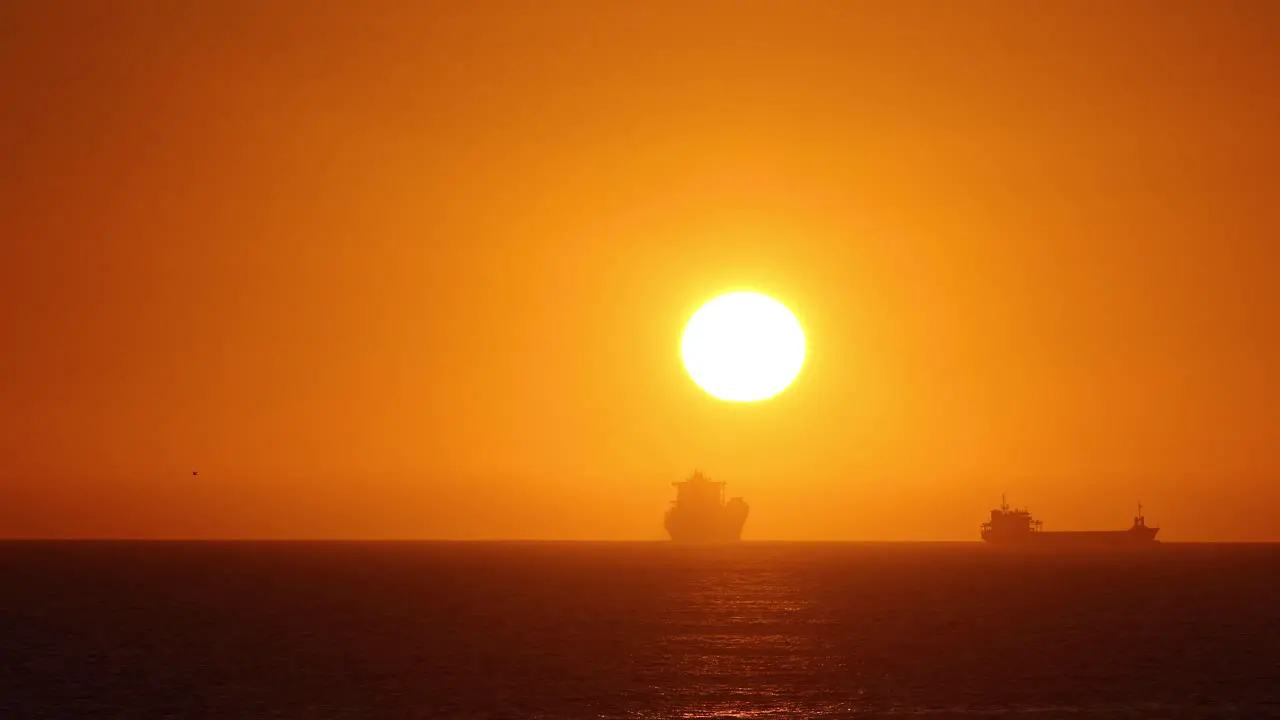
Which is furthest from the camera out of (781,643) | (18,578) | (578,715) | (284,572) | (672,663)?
(284,572)

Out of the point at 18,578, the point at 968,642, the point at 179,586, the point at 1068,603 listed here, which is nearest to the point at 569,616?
the point at 968,642

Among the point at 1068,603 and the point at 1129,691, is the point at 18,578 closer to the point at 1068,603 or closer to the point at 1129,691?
the point at 1068,603

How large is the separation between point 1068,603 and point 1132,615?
1518 cm

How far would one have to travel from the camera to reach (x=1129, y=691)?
196 feet

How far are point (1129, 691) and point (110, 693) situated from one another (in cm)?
4611

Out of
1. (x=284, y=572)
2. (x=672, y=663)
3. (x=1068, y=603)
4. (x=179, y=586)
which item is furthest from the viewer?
(x=284, y=572)

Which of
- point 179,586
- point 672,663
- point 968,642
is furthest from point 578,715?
point 179,586

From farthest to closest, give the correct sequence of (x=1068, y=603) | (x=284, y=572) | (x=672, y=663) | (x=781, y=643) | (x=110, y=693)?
(x=284, y=572), (x=1068, y=603), (x=781, y=643), (x=672, y=663), (x=110, y=693)

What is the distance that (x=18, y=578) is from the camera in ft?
561

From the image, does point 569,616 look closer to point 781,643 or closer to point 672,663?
point 781,643

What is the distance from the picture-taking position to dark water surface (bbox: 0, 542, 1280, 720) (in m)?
55.5

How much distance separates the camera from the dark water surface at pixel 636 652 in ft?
182

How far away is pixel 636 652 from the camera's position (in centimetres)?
7550

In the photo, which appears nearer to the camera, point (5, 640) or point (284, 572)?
point (5, 640)
